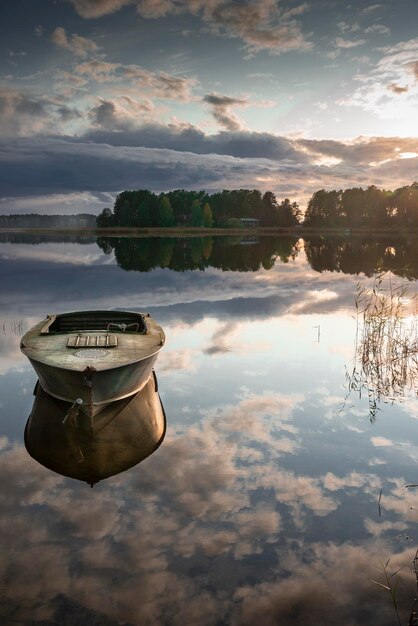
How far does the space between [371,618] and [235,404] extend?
25.3ft

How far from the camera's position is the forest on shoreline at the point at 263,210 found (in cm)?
14575

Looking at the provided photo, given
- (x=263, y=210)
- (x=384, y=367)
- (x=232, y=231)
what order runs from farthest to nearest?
(x=263, y=210), (x=232, y=231), (x=384, y=367)

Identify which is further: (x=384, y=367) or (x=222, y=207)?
(x=222, y=207)

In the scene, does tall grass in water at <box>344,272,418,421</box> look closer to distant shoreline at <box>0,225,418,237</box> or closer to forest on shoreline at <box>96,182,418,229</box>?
distant shoreline at <box>0,225,418,237</box>

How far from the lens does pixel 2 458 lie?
1031cm

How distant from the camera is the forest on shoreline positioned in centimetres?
14575

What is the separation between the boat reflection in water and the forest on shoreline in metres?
135

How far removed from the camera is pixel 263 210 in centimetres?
17175

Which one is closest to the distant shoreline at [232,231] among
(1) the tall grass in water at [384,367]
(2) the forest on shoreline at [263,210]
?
(2) the forest on shoreline at [263,210]

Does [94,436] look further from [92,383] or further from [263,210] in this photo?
[263,210]

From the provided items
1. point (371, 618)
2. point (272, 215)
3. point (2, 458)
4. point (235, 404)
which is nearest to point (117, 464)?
point (2, 458)

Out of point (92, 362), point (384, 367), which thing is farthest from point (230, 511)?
point (384, 367)

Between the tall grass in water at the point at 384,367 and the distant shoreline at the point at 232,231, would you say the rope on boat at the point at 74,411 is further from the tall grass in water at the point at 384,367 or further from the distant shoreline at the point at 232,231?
the distant shoreline at the point at 232,231

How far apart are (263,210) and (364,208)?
33.9 m
